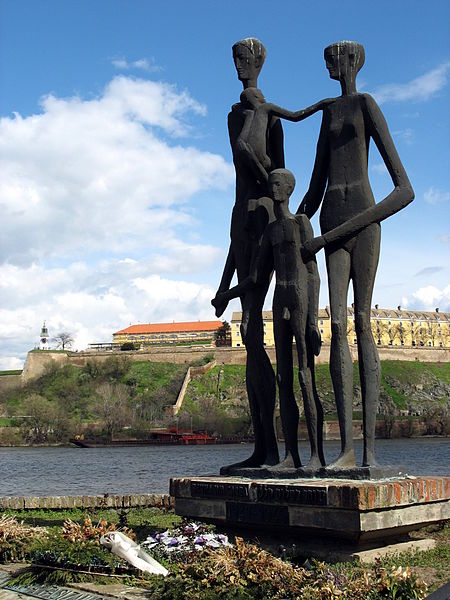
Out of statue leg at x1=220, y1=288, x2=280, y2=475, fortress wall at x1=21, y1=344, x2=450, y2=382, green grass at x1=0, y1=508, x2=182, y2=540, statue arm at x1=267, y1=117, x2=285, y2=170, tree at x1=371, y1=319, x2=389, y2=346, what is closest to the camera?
statue leg at x1=220, y1=288, x2=280, y2=475

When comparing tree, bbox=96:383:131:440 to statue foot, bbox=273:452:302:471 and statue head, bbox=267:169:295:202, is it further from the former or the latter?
statue head, bbox=267:169:295:202

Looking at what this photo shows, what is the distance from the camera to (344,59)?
7.89m

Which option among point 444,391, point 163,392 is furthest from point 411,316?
point 163,392

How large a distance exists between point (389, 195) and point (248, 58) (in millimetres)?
2680

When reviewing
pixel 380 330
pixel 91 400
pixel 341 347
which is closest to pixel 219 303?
pixel 341 347

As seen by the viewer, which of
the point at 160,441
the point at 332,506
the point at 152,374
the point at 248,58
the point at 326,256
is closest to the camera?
the point at 332,506

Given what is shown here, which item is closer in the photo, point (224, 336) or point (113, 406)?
point (113, 406)

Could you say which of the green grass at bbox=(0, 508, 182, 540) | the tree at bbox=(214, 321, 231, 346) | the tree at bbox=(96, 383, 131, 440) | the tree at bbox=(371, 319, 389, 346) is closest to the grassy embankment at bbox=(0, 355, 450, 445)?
the tree at bbox=(96, 383, 131, 440)

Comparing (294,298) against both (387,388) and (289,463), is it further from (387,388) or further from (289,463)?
(387,388)

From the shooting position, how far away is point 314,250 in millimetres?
7750

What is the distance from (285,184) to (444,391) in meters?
94.1

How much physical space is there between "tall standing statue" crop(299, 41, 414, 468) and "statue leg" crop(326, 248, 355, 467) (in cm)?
1

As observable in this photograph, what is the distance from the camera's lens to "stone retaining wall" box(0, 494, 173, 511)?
12164 mm

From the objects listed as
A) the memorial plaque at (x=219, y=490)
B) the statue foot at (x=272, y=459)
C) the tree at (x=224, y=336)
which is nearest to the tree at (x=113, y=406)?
the tree at (x=224, y=336)
